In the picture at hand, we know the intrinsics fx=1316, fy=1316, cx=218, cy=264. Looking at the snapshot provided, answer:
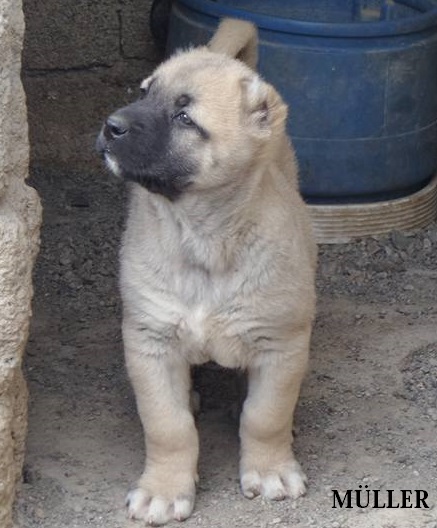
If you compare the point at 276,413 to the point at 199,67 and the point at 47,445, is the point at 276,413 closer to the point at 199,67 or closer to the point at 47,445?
the point at 47,445

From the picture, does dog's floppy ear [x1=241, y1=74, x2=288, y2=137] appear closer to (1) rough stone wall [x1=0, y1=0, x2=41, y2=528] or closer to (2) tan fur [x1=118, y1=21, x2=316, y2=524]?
(2) tan fur [x1=118, y1=21, x2=316, y2=524]

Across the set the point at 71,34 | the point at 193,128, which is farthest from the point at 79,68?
the point at 193,128

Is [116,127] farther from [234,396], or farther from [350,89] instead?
[350,89]

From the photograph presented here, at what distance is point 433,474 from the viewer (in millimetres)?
4871

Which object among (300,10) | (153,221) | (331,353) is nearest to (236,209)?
(153,221)

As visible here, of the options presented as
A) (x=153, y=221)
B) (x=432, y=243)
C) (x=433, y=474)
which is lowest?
(x=432, y=243)

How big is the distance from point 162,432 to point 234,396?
892mm

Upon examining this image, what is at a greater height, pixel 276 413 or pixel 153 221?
pixel 153 221

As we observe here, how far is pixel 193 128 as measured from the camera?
427cm

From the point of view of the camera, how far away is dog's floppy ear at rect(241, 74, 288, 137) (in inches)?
173

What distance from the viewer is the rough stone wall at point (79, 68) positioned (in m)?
7.37

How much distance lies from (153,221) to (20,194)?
52 centimetres

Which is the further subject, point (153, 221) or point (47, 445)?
point (47, 445)

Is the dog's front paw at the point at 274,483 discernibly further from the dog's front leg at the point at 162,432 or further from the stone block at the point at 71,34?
the stone block at the point at 71,34
